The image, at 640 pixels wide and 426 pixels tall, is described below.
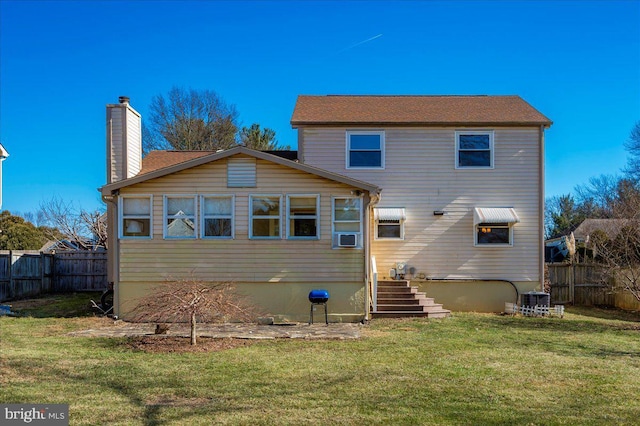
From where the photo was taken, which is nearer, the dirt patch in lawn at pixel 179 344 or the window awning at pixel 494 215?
the dirt patch in lawn at pixel 179 344

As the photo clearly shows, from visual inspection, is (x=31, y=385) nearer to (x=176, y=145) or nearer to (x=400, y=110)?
(x=400, y=110)

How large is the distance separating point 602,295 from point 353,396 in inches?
606

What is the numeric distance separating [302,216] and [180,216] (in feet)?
10.1

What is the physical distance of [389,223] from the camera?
→ 1678 cm

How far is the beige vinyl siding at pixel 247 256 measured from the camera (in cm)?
1387

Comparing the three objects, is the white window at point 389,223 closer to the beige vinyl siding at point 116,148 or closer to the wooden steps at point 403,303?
the wooden steps at point 403,303

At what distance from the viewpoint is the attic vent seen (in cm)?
1402

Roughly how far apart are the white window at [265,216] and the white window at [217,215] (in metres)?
0.53

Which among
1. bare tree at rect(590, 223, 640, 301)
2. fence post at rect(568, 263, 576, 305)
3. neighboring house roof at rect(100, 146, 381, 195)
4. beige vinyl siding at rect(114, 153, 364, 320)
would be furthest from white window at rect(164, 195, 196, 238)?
fence post at rect(568, 263, 576, 305)

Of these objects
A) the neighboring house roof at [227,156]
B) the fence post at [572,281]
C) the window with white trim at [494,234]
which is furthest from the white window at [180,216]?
the fence post at [572,281]

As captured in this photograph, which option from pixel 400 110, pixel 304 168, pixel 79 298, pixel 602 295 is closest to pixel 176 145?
pixel 79 298

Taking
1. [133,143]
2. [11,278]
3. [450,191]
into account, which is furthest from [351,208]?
[11,278]

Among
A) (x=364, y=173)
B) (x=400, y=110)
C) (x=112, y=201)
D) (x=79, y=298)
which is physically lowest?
(x=79, y=298)

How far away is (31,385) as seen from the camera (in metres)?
7.26
